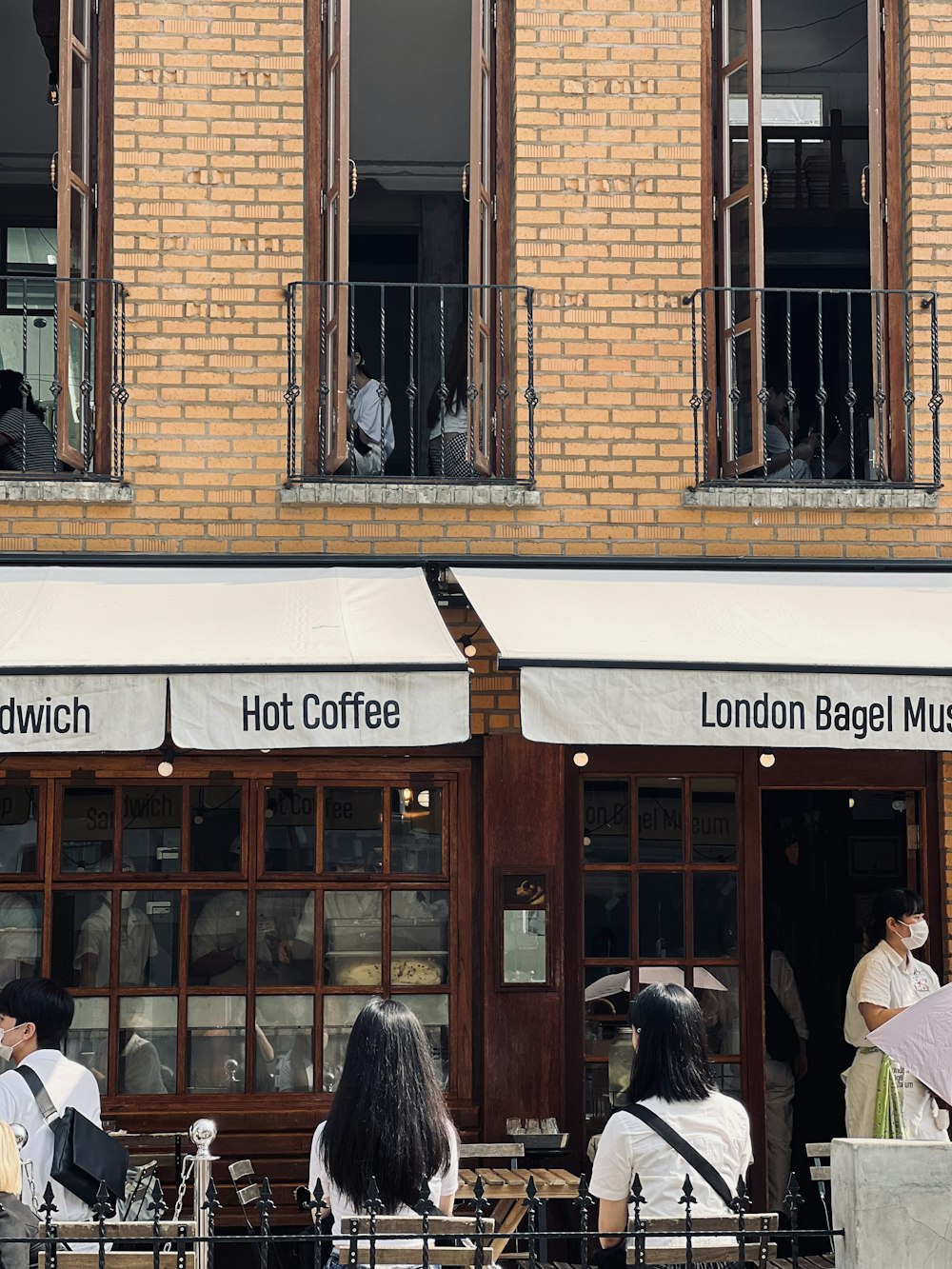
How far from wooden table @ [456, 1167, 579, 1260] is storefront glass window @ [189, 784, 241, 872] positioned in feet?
7.00

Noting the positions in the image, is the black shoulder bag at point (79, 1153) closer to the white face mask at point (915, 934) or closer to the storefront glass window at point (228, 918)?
the storefront glass window at point (228, 918)

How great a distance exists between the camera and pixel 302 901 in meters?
9.34

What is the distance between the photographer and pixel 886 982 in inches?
348

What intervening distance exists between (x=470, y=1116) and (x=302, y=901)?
1460mm

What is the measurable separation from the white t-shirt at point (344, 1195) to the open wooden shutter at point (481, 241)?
4465mm

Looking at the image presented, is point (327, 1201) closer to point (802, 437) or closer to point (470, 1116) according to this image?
point (470, 1116)

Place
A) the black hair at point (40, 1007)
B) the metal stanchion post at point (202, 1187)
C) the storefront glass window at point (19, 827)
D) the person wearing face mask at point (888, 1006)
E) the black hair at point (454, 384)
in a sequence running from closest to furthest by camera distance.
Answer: the metal stanchion post at point (202, 1187) < the black hair at point (40, 1007) < the person wearing face mask at point (888, 1006) < the storefront glass window at point (19, 827) < the black hair at point (454, 384)

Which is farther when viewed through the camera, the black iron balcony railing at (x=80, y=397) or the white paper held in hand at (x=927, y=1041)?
the black iron balcony railing at (x=80, y=397)

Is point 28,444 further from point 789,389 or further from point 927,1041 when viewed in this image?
point 927,1041

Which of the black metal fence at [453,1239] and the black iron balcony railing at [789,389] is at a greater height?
the black iron balcony railing at [789,389]

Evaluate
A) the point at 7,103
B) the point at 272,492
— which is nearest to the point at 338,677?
the point at 272,492

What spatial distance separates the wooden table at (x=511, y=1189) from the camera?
301 inches

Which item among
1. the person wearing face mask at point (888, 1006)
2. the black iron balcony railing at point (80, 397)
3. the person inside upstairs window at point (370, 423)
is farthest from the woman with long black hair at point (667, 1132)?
the person inside upstairs window at point (370, 423)

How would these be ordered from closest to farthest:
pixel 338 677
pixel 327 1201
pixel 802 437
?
pixel 327 1201 < pixel 338 677 < pixel 802 437
